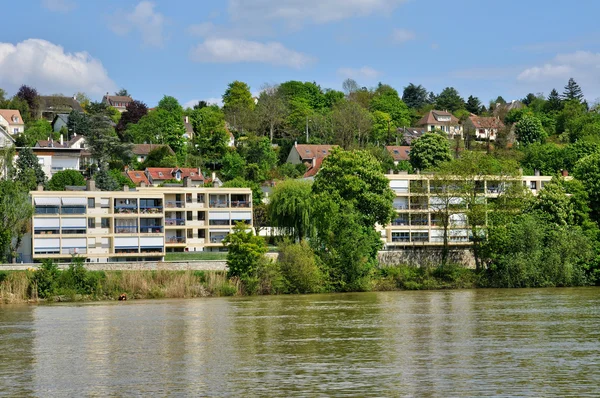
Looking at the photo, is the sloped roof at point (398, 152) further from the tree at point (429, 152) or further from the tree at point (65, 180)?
the tree at point (65, 180)

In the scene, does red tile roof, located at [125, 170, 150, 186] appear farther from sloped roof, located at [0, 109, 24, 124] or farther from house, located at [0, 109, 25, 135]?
sloped roof, located at [0, 109, 24, 124]

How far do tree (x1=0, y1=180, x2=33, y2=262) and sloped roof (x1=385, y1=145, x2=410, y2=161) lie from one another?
6365cm

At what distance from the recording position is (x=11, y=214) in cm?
7812

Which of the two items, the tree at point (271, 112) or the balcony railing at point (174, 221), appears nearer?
the balcony railing at point (174, 221)

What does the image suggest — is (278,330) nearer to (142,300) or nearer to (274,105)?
(142,300)

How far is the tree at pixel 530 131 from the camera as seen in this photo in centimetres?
14638

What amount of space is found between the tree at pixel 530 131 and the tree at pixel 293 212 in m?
69.6

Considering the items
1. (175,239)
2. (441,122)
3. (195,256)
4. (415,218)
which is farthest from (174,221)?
(441,122)

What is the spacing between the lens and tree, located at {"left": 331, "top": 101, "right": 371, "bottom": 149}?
452 feet

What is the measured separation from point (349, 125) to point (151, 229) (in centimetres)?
5508

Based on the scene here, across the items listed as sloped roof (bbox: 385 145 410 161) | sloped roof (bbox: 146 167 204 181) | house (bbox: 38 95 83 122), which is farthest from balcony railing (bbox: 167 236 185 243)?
house (bbox: 38 95 83 122)

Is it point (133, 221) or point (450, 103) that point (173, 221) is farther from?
point (450, 103)

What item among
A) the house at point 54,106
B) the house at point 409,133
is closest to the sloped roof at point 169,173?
the house at point 409,133

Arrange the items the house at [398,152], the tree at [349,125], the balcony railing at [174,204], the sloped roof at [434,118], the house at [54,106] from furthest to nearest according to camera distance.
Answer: the sloped roof at [434,118] → the house at [54,106] → the tree at [349,125] → the house at [398,152] → the balcony railing at [174,204]
